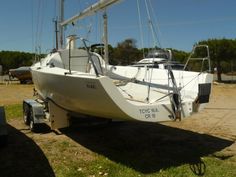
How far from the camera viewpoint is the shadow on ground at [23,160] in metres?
6.40

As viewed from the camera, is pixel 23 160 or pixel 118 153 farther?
pixel 118 153

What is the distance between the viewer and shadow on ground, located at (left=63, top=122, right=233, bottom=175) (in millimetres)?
6961

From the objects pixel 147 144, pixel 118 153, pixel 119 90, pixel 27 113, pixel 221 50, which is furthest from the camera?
pixel 221 50

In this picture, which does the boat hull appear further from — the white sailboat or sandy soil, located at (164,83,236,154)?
sandy soil, located at (164,83,236,154)

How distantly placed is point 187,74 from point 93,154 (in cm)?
284

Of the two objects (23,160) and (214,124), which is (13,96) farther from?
(23,160)

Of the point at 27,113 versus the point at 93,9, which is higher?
the point at 93,9

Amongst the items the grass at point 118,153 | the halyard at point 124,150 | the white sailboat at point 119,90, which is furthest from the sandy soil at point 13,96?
the grass at point 118,153

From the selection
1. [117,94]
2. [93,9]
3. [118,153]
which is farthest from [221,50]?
[117,94]

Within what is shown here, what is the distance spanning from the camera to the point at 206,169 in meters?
6.55

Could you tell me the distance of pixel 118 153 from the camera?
7598 millimetres

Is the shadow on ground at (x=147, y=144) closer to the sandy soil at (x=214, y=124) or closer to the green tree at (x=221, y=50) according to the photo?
the sandy soil at (x=214, y=124)

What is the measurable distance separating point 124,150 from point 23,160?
1996 mm

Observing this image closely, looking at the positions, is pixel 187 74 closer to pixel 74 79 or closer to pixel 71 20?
pixel 74 79
